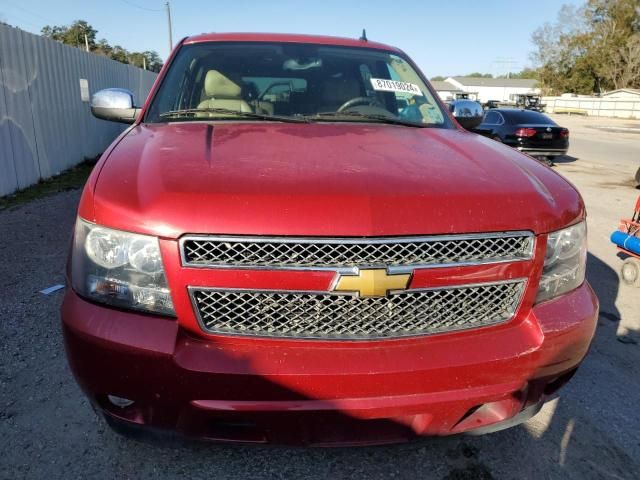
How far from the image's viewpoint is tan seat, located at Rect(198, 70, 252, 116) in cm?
291

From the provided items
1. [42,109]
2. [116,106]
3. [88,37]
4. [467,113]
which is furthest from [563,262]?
[88,37]

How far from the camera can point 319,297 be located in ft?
5.37

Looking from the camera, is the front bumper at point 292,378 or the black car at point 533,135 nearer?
the front bumper at point 292,378

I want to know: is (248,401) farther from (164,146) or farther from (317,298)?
(164,146)

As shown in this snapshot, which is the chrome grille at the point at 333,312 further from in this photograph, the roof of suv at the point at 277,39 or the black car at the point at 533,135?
the black car at the point at 533,135

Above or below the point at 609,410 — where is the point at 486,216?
above

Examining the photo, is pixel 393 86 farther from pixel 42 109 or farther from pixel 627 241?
pixel 42 109

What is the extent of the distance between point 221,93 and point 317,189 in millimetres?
1586

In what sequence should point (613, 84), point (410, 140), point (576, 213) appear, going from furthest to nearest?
1. point (613, 84)
2. point (410, 140)
3. point (576, 213)

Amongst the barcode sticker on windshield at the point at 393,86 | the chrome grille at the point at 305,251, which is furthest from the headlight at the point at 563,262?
the barcode sticker on windshield at the point at 393,86

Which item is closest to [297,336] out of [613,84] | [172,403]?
[172,403]

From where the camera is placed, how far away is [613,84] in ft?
216

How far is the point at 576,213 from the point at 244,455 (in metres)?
1.69

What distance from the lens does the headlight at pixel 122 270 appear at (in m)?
1.62
